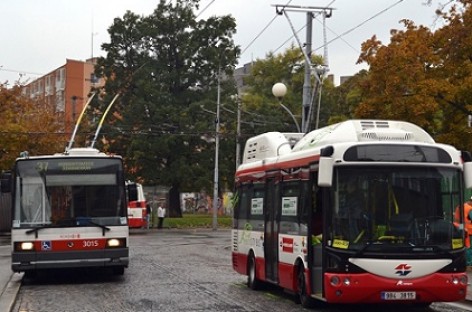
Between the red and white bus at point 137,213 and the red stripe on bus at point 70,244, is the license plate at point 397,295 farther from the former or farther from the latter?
the red and white bus at point 137,213

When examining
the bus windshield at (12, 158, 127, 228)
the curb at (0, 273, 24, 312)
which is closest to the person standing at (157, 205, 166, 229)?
the curb at (0, 273, 24, 312)

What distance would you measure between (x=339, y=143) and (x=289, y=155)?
2.28m

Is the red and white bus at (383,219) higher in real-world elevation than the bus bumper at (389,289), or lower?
higher

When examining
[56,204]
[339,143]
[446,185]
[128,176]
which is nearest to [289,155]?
[339,143]

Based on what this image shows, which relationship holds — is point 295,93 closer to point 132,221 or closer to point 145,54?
point 145,54

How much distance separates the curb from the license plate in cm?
596

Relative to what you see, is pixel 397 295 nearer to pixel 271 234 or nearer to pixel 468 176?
pixel 468 176

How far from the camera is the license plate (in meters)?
11.6

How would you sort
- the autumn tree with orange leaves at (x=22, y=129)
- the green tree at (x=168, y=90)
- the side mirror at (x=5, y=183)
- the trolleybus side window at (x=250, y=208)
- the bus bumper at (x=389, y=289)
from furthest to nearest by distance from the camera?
the green tree at (x=168, y=90)
the autumn tree with orange leaves at (x=22, y=129)
the side mirror at (x=5, y=183)
the trolleybus side window at (x=250, y=208)
the bus bumper at (x=389, y=289)

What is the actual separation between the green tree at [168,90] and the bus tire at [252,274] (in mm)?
40895

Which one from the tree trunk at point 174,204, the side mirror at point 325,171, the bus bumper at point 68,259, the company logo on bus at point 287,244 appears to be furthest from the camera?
the tree trunk at point 174,204

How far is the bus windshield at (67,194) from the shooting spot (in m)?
17.8

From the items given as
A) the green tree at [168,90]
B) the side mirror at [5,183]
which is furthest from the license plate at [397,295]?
the green tree at [168,90]

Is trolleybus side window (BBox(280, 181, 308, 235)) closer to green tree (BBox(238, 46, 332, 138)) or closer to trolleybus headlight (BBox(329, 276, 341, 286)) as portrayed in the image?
Result: trolleybus headlight (BBox(329, 276, 341, 286))
